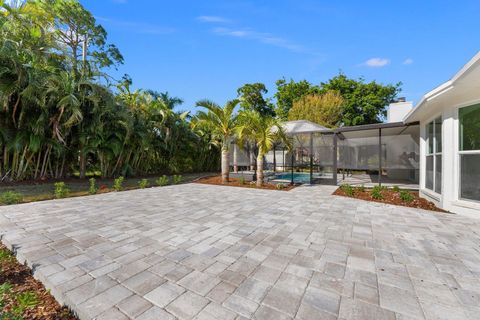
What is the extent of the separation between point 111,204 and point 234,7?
706 cm

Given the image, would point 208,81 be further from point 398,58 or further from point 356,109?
point 356,109

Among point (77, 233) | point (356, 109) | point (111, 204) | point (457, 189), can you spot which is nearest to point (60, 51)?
point (111, 204)

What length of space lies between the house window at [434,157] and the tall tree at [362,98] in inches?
659

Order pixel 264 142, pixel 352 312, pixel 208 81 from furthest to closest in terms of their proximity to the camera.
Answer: pixel 208 81
pixel 264 142
pixel 352 312

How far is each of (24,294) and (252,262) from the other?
7.07 feet

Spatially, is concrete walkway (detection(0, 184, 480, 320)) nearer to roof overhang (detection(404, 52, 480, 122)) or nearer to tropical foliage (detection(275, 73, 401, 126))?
roof overhang (detection(404, 52, 480, 122))

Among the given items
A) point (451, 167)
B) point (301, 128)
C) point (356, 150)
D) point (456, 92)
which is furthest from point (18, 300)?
point (356, 150)

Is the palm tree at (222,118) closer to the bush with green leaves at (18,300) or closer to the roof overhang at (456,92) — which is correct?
the roof overhang at (456,92)

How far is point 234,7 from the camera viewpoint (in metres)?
6.76

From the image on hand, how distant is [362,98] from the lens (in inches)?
864

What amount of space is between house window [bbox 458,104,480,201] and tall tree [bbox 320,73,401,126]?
18.4 m

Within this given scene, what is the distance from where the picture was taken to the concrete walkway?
5.54 ft

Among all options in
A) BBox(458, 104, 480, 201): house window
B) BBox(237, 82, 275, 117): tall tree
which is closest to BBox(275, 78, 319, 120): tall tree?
BBox(237, 82, 275, 117): tall tree

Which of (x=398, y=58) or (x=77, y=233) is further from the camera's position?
(x=398, y=58)
